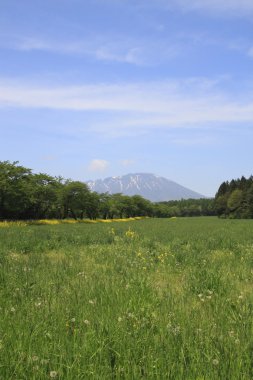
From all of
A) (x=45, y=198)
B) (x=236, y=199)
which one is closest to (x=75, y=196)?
(x=45, y=198)

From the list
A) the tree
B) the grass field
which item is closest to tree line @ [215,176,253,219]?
the tree

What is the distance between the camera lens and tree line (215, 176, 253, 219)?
106750mm

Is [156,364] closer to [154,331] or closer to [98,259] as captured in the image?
[154,331]

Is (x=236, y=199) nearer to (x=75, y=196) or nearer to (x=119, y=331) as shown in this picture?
(x=75, y=196)

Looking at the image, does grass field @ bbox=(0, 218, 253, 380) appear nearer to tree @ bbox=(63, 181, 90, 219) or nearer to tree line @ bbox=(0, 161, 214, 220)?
tree line @ bbox=(0, 161, 214, 220)

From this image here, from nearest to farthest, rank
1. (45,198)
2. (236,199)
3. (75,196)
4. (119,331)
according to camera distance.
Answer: (119,331) < (45,198) < (75,196) < (236,199)

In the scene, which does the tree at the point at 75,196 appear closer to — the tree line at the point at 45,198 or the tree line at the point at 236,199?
the tree line at the point at 45,198

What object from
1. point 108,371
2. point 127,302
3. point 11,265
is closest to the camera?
point 108,371

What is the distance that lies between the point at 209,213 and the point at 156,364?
190922mm

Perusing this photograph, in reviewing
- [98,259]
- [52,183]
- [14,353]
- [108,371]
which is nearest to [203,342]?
[108,371]

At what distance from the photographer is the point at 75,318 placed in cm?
437

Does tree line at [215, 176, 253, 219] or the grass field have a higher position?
tree line at [215, 176, 253, 219]

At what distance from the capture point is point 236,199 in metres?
112

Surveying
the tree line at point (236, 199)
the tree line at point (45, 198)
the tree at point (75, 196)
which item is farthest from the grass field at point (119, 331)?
the tree line at point (236, 199)
